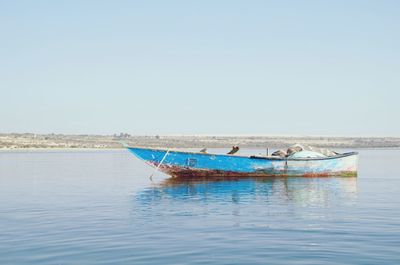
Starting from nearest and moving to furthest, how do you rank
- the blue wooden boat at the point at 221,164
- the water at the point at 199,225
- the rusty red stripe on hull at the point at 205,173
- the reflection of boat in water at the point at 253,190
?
the water at the point at 199,225, the reflection of boat in water at the point at 253,190, the blue wooden boat at the point at 221,164, the rusty red stripe on hull at the point at 205,173

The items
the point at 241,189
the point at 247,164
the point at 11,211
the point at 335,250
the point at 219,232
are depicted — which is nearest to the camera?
the point at 335,250

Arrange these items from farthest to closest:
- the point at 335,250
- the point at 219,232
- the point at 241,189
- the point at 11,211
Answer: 1. the point at 241,189
2. the point at 11,211
3. the point at 219,232
4. the point at 335,250

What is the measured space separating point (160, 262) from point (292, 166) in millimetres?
26498

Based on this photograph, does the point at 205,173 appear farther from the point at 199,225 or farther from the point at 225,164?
the point at 199,225

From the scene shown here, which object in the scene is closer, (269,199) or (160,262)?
(160,262)

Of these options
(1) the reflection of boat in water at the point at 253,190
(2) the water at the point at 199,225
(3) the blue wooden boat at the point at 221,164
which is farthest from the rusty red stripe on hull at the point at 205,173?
(2) the water at the point at 199,225

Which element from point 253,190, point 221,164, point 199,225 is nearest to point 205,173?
point 221,164

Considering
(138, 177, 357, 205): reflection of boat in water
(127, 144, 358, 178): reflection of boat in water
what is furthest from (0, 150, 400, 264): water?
(127, 144, 358, 178): reflection of boat in water

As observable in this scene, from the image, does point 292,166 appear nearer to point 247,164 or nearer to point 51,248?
point 247,164

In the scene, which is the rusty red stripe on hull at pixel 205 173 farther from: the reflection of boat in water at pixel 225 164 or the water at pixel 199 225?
the water at pixel 199 225

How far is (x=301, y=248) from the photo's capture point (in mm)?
14000

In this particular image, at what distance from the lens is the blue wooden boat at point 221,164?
37.0 meters

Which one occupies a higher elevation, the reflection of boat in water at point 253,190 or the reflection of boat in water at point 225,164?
the reflection of boat in water at point 225,164

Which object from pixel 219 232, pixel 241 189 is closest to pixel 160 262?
pixel 219 232
